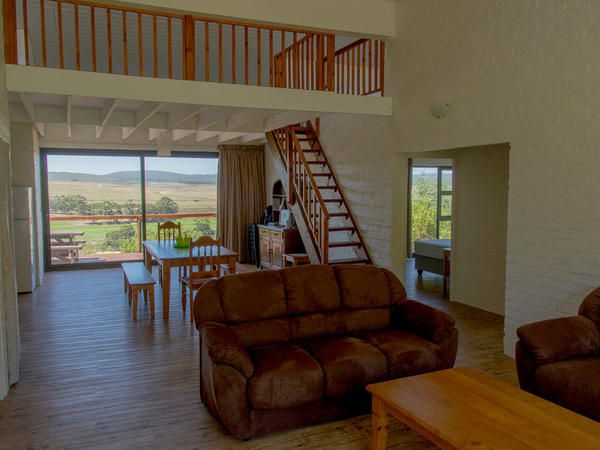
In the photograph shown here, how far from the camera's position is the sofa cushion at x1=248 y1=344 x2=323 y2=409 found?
293 cm

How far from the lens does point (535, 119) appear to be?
13.4ft

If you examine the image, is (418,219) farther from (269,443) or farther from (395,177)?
(269,443)

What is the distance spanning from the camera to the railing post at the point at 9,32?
4.43 metres

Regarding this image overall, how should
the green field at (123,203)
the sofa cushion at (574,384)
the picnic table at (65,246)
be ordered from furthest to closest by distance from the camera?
1. the green field at (123,203)
2. the picnic table at (65,246)
3. the sofa cushion at (574,384)

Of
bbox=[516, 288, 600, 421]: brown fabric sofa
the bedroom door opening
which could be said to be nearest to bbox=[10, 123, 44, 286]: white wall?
the bedroom door opening

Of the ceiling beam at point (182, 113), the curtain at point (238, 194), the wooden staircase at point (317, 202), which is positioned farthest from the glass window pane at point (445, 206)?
the ceiling beam at point (182, 113)

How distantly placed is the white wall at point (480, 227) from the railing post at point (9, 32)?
202 inches

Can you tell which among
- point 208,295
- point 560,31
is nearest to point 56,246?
point 208,295

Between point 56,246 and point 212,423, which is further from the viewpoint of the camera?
point 56,246

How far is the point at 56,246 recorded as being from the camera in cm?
919

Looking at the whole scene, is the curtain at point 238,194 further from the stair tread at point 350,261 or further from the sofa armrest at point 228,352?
the sofa armrest at point 228,352

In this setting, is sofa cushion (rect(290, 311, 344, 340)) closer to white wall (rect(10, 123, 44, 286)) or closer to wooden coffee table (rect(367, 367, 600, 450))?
wooden coffee table (rect(367, 367, 600, 450))

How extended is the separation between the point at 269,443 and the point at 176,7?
4058mm

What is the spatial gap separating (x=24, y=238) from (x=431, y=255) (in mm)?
5978
